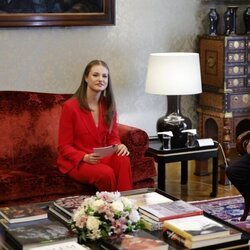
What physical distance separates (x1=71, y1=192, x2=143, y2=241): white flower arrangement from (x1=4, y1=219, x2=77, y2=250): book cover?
69mm

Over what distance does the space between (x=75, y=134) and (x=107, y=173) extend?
0.40 metres

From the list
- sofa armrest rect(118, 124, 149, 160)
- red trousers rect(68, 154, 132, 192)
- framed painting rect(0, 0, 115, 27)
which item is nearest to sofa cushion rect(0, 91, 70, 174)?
red trousers rect(68, 154, 132, 192)

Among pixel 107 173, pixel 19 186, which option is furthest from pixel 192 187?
pixel 19 186

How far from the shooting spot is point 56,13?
5.42 meters

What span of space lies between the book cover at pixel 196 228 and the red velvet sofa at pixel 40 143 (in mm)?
1362

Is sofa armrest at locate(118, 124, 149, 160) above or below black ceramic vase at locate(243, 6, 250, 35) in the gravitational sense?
below

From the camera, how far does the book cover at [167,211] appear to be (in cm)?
320

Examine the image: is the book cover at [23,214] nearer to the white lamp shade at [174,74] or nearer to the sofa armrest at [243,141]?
A: the sofa armrest at [243,141]

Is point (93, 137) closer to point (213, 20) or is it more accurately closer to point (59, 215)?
point (59, 215)

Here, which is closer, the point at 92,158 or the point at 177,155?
the point at 92,158

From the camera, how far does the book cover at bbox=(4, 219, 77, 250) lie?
2.89 m

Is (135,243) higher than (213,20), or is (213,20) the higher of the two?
(213,20)

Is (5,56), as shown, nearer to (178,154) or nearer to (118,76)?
(118,76)

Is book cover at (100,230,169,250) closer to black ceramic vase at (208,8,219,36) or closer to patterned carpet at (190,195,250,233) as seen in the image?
patterned carpet at (190,195,250,233)
